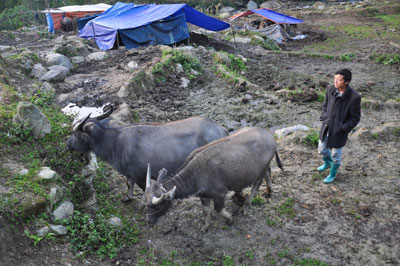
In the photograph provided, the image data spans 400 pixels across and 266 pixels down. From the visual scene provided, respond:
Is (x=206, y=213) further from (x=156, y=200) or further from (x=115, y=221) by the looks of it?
(x=115, y=221)

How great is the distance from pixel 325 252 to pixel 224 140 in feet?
7.62

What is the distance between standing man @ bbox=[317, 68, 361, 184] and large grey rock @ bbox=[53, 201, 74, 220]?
4.68 meters

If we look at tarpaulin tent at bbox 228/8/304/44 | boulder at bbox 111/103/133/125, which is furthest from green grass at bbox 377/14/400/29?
Result: boulder at bbox 111/103/133/125

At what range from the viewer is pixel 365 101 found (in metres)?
9.71

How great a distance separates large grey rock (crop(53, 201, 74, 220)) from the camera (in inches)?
182

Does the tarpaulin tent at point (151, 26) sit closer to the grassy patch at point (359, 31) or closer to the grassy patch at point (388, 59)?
the grassy patch at point (388, 59)

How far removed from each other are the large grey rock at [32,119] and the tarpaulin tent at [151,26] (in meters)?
14.1

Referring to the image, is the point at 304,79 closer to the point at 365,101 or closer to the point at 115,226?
the point at 365,101

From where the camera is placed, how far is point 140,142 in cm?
536

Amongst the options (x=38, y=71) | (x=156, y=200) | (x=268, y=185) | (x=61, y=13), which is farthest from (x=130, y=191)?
(x=61, y=13)

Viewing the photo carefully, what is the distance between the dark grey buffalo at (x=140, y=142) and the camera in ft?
17.5

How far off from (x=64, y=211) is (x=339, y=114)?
16.2 feet

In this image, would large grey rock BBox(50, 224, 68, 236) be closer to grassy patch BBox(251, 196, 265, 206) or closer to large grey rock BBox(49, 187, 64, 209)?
large grey rock BBox(49, 187, 64, 209)

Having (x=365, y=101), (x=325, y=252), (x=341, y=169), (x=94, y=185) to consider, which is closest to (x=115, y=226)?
(x=94, y=185)
